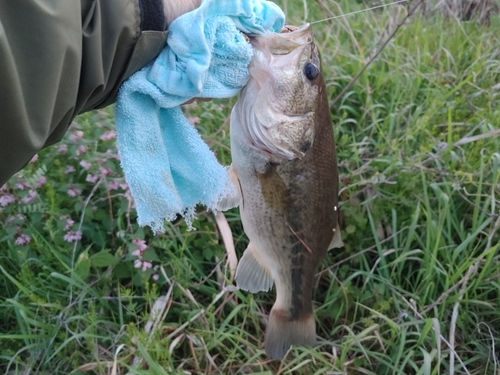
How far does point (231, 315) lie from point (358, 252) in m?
0.70

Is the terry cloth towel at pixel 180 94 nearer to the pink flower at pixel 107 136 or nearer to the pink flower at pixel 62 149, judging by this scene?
the pink flower at pixel 107 136

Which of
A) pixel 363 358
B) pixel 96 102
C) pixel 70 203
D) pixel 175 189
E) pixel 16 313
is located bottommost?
pixel 363 358

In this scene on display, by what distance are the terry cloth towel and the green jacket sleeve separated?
79 millimetres

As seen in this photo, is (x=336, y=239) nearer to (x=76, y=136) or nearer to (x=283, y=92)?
(x=283, y=92)

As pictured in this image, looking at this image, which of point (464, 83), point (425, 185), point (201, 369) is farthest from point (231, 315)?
point (464, 83)

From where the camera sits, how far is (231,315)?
2.17 metres

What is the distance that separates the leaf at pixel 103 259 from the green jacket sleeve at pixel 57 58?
38.1 inches

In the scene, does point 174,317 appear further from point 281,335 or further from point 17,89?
point 17,89

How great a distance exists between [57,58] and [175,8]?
53cm

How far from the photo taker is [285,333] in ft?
6.61

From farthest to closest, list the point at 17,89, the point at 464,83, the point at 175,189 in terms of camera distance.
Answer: the point at 464,83
the point at 175,189
the point at 17,89

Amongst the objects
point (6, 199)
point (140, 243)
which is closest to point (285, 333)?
point (140, 243)

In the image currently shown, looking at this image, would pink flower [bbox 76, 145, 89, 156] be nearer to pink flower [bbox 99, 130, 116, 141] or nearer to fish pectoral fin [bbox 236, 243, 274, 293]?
pink flower [bbox 99, 130, 116, 141]

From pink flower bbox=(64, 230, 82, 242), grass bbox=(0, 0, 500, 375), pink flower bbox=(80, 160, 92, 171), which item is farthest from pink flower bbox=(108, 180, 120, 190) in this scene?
pink flower bbox=(64, 230, 82, 242)
